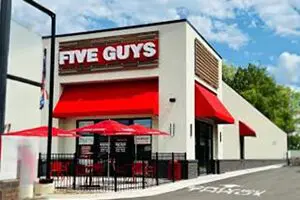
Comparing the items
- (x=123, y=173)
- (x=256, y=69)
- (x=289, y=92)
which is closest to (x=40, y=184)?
Result: (x=123, y=173)

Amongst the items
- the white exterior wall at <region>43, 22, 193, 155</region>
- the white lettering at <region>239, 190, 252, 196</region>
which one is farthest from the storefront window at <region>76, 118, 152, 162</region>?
the white lettering at <region>239, 190, 252, 196</region>

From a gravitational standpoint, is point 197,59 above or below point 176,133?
above

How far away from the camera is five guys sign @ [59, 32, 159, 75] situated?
76.6ft

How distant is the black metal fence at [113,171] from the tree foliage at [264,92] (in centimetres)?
4265

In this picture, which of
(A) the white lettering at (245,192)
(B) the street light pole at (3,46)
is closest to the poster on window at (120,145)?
(A) the white lettering at (245,192)

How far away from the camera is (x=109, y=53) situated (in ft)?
78.7

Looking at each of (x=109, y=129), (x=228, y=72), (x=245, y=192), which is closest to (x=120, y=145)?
(x=109, y=129)

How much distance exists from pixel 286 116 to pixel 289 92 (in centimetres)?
593

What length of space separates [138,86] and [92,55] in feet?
9.60

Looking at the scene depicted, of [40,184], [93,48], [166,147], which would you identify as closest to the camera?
[40,184]

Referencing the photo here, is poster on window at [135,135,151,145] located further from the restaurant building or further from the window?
the window

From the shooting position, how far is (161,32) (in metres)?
23.4

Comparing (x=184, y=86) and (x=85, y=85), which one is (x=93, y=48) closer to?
(x=85, y=85)

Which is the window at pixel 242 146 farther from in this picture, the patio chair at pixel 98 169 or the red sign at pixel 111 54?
the patio chair at pixel 98 169
